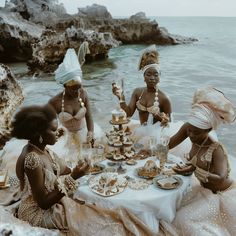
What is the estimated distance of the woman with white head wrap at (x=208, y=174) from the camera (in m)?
3.74

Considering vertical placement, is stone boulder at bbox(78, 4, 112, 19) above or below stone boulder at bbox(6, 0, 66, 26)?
below

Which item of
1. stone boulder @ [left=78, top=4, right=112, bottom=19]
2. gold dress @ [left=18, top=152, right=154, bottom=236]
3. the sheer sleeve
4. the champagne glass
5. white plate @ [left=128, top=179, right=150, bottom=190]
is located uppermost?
the sheer sleeve

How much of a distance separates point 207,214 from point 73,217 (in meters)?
1.49

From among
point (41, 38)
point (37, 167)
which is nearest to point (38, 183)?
point (37, 167)

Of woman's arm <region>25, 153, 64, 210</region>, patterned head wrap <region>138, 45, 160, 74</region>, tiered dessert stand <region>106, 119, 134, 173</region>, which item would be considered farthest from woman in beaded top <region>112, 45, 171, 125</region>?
woman's arm <region>25, 153, 64, 210</region>

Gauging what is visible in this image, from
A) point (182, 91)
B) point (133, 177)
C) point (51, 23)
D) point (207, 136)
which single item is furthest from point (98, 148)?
point (51, 23)

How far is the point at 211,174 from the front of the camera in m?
3.80

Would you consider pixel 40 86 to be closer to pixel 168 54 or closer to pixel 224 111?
pixel 224 111

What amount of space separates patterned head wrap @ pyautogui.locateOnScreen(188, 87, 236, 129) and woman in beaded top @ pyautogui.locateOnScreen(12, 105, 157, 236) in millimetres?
1280

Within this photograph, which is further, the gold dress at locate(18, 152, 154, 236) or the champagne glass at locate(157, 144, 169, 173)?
the champagne glass at locate(157, 144, 169, 173)

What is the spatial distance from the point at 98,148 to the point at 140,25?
37.1 metres

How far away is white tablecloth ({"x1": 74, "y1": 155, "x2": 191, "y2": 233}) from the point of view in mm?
3541

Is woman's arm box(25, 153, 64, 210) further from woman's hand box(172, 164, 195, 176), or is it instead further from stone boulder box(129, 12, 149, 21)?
stone boulder box(129, 12, 149, 21)

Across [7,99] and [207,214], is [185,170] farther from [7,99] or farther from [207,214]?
[7,99]
